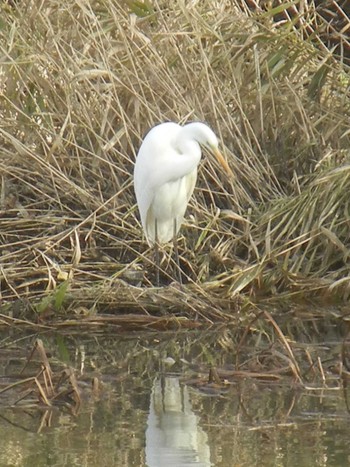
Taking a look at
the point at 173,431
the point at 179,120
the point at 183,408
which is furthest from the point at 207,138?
the point at 173,431

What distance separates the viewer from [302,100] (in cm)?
698

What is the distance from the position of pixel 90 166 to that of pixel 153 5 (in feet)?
3.22

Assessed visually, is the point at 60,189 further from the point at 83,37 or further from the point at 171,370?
the point at 171,370

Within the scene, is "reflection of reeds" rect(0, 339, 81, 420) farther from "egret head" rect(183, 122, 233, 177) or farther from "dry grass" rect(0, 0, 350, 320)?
"egret head" rect(183, 122, 233, 177)

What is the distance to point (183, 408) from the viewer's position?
13.8ft

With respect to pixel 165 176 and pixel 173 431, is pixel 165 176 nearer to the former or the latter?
pixel 165 176

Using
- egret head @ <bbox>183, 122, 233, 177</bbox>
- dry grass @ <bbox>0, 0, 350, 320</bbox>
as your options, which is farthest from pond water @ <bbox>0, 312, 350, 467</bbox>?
egret head @ <bbox>183, 122, 233, 177</bbox>

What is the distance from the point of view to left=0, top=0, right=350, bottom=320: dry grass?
6.24 metres

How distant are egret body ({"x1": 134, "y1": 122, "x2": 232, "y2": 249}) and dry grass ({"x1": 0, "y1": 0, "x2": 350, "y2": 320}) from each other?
0.17 meters

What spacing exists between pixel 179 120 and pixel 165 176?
1.78 feet

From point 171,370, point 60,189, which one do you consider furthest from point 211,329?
point 60,189

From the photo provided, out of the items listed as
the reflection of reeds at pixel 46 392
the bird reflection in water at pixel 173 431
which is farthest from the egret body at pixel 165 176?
the reflection of reeds at pixel 46 392

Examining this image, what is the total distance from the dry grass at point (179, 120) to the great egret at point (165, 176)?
0.54 feet

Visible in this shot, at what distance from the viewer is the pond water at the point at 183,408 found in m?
3.59
